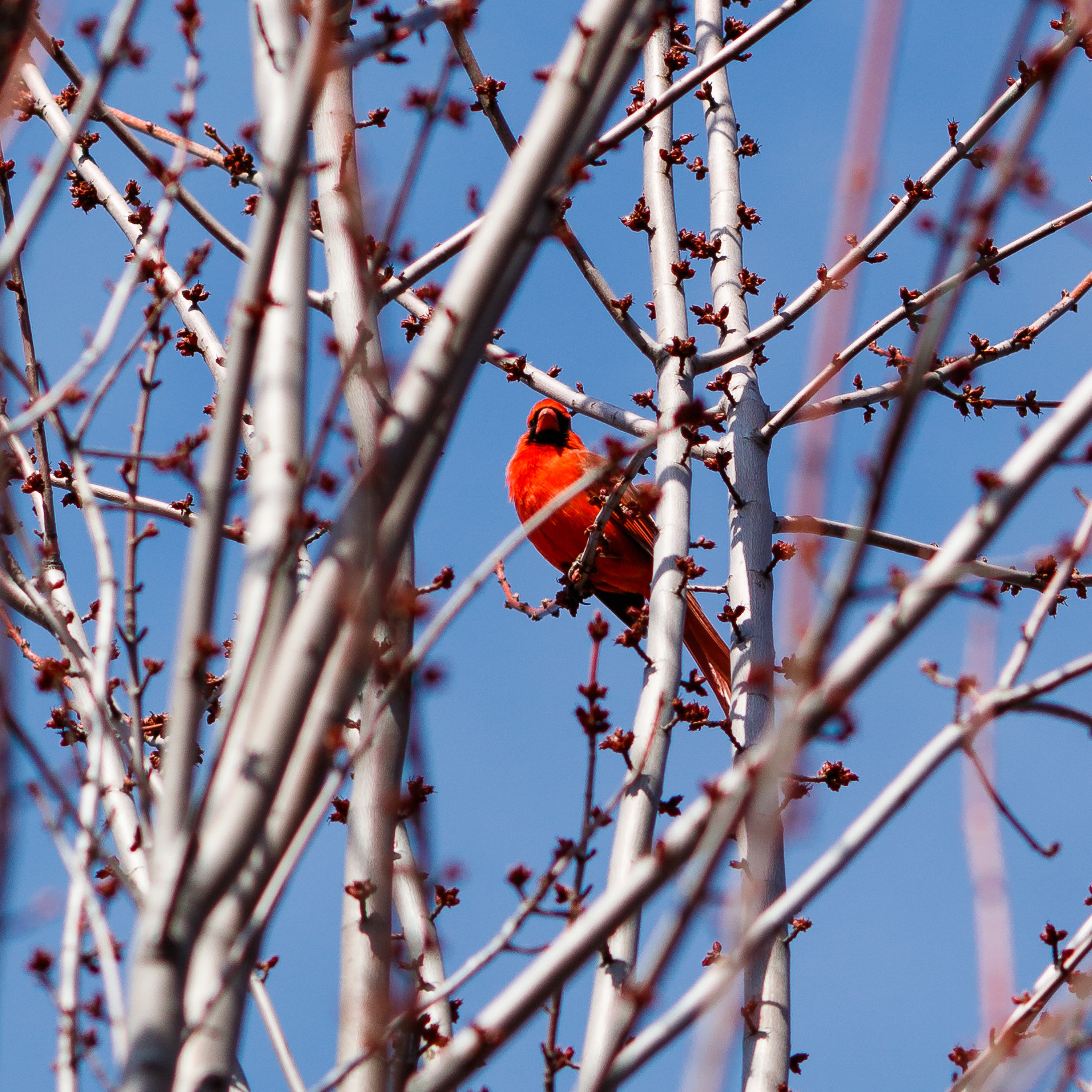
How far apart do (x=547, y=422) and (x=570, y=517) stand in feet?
3.36

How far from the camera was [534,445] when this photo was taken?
24.7ft

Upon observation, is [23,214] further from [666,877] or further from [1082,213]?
[1082,213]

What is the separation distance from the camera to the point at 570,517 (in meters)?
6.67

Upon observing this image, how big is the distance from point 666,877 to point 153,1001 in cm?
60

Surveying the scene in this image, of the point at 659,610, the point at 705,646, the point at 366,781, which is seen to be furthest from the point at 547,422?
the point at 366,781

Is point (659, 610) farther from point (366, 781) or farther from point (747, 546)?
point (366, 781)

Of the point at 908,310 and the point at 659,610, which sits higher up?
the point at 908,310

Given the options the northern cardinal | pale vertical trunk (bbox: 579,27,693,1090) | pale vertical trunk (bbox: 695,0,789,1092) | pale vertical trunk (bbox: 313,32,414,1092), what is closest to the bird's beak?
the northern cardinal

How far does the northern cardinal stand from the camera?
22.1 ft

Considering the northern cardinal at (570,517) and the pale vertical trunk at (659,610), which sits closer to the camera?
the pale vertical trunk at (659,610)

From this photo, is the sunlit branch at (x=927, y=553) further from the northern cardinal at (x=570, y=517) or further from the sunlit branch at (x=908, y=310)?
the northern cardinal at (x=570, y=517)

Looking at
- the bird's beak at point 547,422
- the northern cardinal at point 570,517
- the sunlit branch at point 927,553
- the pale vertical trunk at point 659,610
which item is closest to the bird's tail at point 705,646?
the northern cardinal at point 570,517

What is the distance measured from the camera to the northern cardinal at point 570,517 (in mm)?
6727

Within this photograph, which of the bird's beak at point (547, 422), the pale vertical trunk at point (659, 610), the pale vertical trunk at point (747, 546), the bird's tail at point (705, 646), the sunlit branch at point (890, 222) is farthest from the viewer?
the bird's beak at point (547, 422)
